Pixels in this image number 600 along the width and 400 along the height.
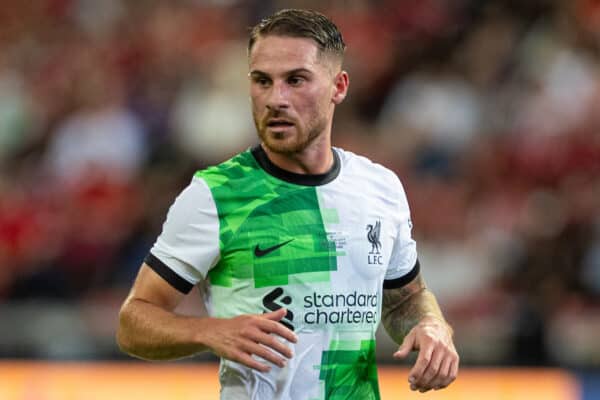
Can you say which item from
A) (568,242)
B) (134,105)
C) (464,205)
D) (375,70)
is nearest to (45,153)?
(134,105)

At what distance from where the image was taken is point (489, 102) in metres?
10.7

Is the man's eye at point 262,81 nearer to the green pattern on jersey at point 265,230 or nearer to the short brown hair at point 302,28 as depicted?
the short brown hair at point 302,28

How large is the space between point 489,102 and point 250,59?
21.3 ft

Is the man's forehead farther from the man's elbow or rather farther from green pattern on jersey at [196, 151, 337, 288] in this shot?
the man's elbow

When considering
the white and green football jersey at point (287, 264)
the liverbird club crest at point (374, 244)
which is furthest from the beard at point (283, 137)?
the liverbird club crest at point (374, 244)

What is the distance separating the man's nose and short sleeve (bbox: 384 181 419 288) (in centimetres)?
63

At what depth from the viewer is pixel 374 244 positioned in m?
4.49

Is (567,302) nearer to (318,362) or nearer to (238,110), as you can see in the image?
(238,110)

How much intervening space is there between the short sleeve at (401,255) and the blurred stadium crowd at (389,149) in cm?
398

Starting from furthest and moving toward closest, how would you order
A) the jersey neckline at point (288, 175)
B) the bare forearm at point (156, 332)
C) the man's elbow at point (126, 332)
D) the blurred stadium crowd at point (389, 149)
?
the blurred stadium crowd at point (389, 149) < the jersey neckline at point (288, 175) < the man's elbow at point (126, 332) < the bare forearm at point (156, 332)

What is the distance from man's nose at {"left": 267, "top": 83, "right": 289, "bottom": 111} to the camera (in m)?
4.30

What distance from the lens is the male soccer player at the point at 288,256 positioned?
4.25m

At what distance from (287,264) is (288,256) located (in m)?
A: 0.03

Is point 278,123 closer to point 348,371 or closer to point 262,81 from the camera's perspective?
point 262,81
